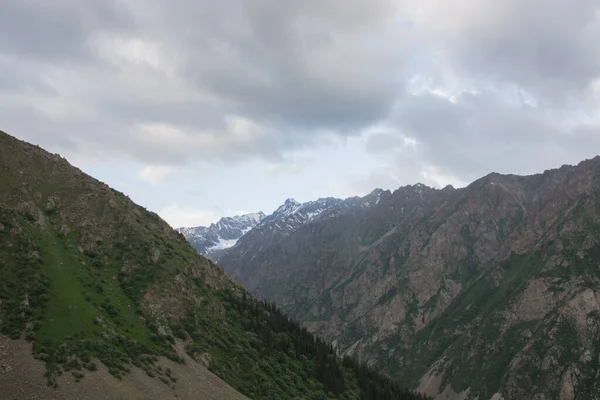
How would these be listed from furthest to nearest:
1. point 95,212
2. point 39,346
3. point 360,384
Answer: point 360,384 → point 95,212 → point 39,346

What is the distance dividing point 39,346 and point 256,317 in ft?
205

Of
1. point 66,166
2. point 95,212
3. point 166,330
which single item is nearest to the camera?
point 166,330

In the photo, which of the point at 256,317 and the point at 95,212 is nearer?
the point at 95,212

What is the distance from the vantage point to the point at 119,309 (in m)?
83.5

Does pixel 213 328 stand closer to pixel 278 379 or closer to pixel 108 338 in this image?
pixel 278 379

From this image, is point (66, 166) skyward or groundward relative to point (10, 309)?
skyward

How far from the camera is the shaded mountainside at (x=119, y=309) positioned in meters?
65.1

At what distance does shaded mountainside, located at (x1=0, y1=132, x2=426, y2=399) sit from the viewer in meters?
65.1

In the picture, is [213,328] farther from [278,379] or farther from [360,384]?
[360,384]

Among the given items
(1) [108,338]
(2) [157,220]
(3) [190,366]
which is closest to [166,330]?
(3) [190,366]

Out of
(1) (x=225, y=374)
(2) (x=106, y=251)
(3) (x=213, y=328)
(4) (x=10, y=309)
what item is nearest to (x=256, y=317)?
(3) (x=213, y=328)

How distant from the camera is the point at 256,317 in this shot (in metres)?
120

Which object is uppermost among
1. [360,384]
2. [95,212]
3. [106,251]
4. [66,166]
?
[66,166]

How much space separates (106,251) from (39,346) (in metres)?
36.8
